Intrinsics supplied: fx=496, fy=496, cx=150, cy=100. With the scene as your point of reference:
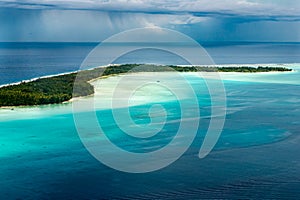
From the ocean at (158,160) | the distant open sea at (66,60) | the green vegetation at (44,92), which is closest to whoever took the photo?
the ocean at (158,160)

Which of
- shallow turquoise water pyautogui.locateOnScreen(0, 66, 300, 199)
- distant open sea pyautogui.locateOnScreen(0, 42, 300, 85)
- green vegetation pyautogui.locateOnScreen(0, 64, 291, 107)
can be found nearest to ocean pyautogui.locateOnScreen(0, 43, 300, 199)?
shallow turquoise water pyautogui.locateOnScreen(0, 66, 300, 199)

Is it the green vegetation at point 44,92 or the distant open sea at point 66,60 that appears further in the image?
the distant open sea at point 66,60

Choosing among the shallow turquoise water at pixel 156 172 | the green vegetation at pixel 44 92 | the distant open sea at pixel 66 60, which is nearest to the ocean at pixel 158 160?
the shallow turquoise water at pixel 156 172

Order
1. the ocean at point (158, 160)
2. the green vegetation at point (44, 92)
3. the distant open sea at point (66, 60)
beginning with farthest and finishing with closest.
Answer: the distant open sea at point (66, 60) → the green vegetation at point (44, 92) → the ocean at point (158, 160)

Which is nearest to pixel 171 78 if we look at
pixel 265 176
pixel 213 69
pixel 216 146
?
pixel 213 69

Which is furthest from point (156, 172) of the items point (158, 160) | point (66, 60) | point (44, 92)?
point (66, 60)

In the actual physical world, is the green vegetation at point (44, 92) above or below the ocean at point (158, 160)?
above

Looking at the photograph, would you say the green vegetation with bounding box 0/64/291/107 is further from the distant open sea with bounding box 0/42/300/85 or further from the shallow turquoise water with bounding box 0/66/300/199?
the distant open sea with bounding box 0/42/300/85

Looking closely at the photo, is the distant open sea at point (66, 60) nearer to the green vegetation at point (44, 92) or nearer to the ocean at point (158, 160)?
the green vegetation at point (44, 92)

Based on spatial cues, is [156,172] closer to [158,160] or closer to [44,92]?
[158,160]
